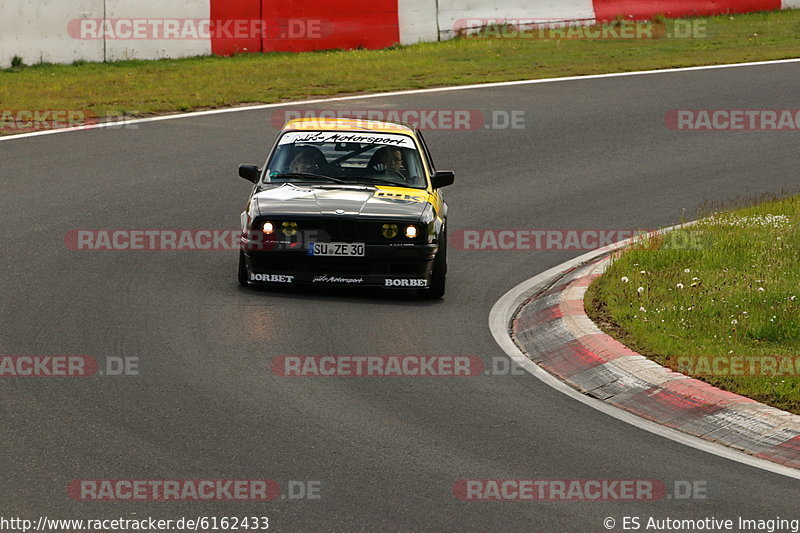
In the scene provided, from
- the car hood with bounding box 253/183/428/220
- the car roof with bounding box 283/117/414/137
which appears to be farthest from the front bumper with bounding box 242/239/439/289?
the car roof with bounding box 283/117/414/137

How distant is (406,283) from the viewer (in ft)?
36.6

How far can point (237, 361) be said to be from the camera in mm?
8930

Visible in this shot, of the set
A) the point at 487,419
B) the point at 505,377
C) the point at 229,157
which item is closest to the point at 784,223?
the point at 505,377

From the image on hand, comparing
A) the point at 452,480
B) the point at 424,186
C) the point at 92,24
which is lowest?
the point at 452,480

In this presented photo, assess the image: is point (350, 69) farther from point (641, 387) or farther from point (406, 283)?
point (641, 387)

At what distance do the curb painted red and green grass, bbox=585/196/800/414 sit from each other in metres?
0.15

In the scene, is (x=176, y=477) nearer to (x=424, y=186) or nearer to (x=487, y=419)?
(x=487, y=419)

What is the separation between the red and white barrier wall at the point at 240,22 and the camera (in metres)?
21.5

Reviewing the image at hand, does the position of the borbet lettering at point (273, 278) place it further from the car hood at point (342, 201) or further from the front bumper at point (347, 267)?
the car hood at point (342, 201)

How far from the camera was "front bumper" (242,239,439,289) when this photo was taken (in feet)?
36.2

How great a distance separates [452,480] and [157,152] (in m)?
11.2

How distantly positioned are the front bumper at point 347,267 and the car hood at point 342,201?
0.33 m

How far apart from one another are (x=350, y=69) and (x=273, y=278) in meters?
12.2

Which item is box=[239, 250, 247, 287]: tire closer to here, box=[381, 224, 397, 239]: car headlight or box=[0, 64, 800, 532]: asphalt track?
box=[0, 64, 800, 532]: asphalt track
